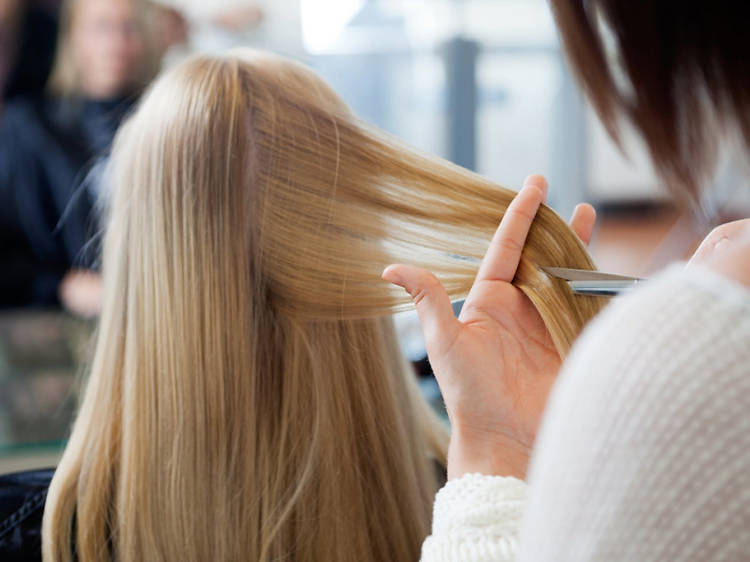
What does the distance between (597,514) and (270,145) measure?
0.48 meters

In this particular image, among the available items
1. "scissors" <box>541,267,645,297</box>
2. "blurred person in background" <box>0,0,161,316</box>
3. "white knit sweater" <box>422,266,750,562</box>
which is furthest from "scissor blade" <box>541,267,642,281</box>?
"blurred person in background" <box>0,0,161,316</box>

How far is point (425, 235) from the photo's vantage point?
729 mm

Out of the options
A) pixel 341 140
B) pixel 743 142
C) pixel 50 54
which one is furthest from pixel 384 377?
pixel 50 54

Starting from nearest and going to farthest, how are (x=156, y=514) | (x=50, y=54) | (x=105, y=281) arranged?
(x=156, y=514) < (x=105, y=281) < (x=50, y=54)

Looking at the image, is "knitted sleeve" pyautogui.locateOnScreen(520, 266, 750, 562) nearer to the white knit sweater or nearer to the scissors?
the white knit sweater

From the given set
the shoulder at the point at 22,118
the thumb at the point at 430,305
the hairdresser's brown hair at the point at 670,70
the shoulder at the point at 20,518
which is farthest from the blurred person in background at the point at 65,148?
the hairdresser's brown hair at the point at 670,70

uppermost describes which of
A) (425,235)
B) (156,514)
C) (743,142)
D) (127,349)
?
(743,142)

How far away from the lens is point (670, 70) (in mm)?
411

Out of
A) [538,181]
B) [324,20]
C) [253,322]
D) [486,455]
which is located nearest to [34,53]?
[324,20]

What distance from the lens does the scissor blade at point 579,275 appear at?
0.62m

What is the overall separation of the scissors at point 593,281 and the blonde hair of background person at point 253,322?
10 centimetres

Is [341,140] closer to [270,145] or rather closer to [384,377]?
[270,145]

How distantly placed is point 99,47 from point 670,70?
126 centimetres

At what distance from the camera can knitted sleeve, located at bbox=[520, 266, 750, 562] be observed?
1.09 feet
